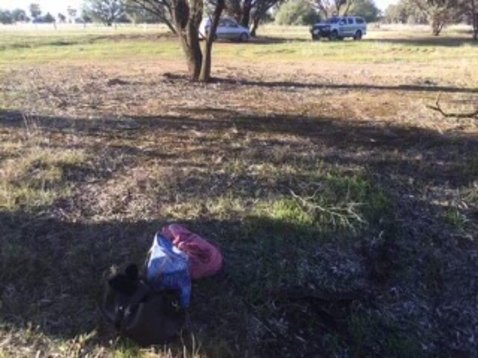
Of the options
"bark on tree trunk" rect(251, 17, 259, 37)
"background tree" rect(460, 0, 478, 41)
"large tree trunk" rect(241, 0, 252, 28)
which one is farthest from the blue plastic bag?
"background tree" rect(460, 0, 478, 41)

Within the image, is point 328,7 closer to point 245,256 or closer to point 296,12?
point 296,12

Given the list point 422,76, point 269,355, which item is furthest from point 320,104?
point 269,355

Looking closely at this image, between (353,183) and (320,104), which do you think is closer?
(353,183)

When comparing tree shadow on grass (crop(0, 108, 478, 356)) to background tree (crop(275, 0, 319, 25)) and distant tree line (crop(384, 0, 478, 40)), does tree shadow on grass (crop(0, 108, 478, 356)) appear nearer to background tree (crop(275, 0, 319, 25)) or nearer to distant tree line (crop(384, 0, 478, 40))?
distant tree line (crop(384, 0, 478, 40))

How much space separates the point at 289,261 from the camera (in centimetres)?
385

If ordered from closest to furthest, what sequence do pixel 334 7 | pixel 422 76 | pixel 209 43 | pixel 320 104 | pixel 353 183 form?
pixel 353 183 → pixel 320 104 → pixel 209 43 → pixel 422 76 → pixel 334 7

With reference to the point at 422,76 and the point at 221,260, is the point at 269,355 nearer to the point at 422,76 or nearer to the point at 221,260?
the point at 221,260

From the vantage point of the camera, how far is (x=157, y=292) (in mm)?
3084

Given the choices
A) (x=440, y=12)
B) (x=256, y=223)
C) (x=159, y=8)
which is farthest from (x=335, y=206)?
(x=440, y=12)

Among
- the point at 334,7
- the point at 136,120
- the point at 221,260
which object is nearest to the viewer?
the point at 221,260

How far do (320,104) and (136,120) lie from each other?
2.95m

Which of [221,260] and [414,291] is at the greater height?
[221,260]

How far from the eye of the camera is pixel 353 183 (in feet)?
15.8

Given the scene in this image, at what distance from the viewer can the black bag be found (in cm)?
296
